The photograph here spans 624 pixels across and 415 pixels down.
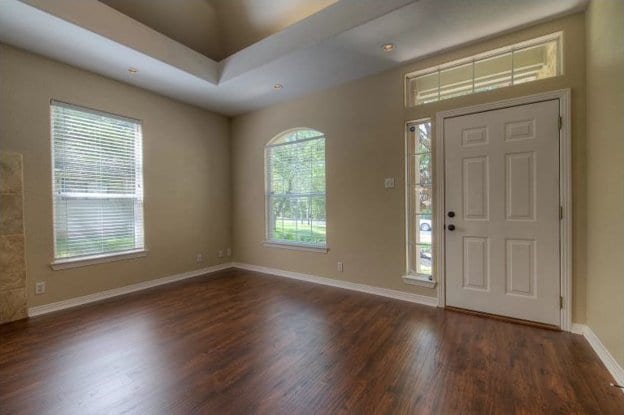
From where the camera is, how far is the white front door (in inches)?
102

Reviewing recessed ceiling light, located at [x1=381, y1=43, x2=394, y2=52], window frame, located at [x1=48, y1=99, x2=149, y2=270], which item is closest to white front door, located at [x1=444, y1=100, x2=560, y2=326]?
recessed ceiling light, located at [x1=381, y1=43, x2=394, y2=52]

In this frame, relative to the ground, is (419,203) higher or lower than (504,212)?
higher

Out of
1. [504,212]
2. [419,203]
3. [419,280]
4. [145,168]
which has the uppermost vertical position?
[145,168]

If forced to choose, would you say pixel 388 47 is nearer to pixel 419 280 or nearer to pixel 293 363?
pixel 419 280

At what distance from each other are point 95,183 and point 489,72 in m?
4.73

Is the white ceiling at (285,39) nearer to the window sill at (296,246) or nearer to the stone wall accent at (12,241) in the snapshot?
the stone wall accent at (12,241)

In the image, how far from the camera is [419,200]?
3359mm

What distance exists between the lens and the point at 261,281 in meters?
4.23

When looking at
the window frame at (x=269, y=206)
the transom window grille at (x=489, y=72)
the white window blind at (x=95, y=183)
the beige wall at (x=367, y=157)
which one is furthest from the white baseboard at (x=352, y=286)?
the transom window grille at (x=489, y=72)

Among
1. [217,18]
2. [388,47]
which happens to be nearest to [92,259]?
[217,18]

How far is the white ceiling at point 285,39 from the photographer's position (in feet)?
7.88

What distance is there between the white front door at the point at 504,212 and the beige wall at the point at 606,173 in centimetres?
26

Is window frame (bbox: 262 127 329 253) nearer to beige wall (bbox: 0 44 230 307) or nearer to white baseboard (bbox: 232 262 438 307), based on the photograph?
white baseboard (bbox: 232 262 438 307)

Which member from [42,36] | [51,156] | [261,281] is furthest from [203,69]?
[261,281]
